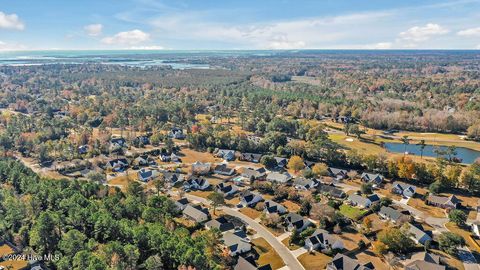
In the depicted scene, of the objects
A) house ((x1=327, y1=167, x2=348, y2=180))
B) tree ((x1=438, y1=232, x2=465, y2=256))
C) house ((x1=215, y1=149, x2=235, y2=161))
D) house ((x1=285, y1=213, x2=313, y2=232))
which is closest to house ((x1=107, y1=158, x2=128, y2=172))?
house ((x1=215, y1=149, x2=235, y2=161))

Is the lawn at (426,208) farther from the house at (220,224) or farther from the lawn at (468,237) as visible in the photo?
the house at (220,224)

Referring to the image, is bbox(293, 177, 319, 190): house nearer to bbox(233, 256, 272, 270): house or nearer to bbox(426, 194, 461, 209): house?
bbox(426, 194, 461, 209): house

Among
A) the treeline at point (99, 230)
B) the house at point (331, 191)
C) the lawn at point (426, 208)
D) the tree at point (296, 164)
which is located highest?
the treeline at point (99, 230)

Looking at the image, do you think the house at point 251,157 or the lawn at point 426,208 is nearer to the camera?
the lawn at point 426,208

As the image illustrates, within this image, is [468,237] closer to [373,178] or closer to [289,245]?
[373,178]

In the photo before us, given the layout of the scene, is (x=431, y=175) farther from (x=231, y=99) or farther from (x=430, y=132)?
(x=231, y=99)

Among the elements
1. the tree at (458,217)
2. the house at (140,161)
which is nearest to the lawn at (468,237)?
the tree at (458,217)

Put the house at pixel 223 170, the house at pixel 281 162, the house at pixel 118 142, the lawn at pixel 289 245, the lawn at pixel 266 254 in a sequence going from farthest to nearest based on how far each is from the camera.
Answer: the house at pixel 118 142 → the house at pixel 281 162 → the house at pixel 223 170 → the lawn at pixel 289 245 → the lawn at pixel 266 254

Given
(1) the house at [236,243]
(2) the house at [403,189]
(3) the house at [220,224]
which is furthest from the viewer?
(2) the house at [403,189]
